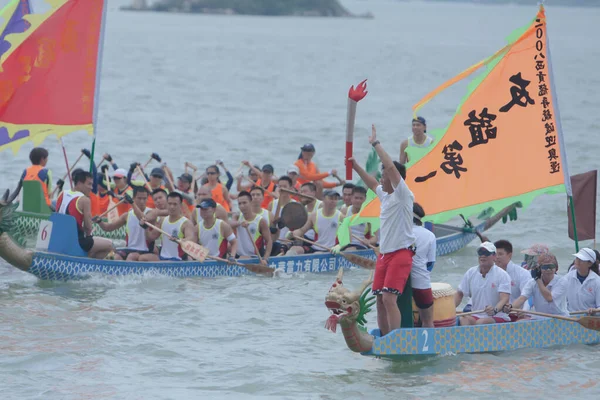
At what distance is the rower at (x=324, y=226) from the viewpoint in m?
17.0

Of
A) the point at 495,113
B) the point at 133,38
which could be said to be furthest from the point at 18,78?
the point at 133,38

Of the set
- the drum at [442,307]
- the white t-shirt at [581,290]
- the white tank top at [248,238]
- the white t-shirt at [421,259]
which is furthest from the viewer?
the white tank top at [248,238]

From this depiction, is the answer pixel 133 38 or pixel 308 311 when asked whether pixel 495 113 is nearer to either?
pixel 308 311

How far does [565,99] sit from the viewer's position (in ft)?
163

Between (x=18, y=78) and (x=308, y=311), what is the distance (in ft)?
17.9

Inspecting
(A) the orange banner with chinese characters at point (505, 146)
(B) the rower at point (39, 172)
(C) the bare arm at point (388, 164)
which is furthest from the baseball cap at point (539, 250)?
(B) the rower at point (39, 172)

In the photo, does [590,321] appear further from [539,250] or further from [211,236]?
[211,236]

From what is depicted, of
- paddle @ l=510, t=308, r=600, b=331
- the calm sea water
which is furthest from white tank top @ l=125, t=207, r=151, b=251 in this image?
paddle @ l=510, t=308, r=600, b=331

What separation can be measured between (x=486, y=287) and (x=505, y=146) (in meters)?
1.78

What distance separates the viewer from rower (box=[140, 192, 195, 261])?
51.4 ft

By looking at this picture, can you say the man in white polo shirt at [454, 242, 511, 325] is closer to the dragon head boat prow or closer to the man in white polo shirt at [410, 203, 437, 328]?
the man in white polo shirt at [410, 203, 437, 328]

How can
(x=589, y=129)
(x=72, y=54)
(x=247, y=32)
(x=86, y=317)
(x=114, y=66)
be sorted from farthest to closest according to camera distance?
1. (x=247, y=32)
2. (x=114, y=66)
3. (x=589, y=129)
4. (x=72, y=54)
5. (x=86, y=317)

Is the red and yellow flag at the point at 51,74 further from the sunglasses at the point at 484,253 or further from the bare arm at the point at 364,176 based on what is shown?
the sunglasses at the point at 484,253

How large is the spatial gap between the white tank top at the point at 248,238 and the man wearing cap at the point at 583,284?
5612 mm
